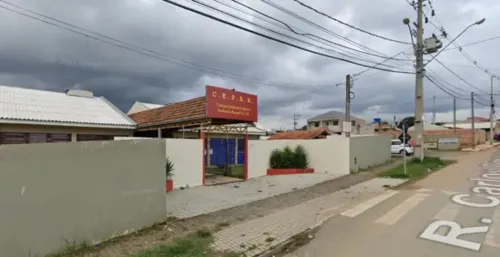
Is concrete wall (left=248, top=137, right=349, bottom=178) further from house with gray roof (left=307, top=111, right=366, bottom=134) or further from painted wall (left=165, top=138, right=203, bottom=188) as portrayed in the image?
house with gray roof (left=307, top=111, right=366, bottom=134)

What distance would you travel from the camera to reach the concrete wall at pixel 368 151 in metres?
17.3

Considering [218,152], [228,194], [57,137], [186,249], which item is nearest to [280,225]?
[186,249]

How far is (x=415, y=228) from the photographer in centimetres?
647

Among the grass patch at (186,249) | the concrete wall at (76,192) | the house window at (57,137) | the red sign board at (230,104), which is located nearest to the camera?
the concrete wall at (76,192)

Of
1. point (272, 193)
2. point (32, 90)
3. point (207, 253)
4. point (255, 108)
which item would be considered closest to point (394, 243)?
point (207, 253)

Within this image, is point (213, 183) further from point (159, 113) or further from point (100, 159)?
point (100, 159)

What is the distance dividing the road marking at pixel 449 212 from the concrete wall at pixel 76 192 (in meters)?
6.24

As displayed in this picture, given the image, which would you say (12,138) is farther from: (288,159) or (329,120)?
(329,120)

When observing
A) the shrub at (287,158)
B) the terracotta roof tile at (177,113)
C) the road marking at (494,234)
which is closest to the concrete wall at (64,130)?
the terracotta roof tile at (177,113)

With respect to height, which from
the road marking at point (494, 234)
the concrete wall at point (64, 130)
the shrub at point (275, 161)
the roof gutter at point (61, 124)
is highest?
the roof gutter at point (61, 124)

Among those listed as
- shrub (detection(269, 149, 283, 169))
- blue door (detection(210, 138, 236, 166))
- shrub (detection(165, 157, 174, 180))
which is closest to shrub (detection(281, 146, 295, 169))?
shrub (detection(269, 149, 283, 169))

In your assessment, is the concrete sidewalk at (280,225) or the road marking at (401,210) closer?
the concrete sidewalk at (280,225)

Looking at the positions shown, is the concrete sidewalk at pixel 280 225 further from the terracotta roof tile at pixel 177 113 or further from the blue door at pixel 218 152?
the blue door at pixel 218 152

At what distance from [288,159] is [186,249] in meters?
12.0
